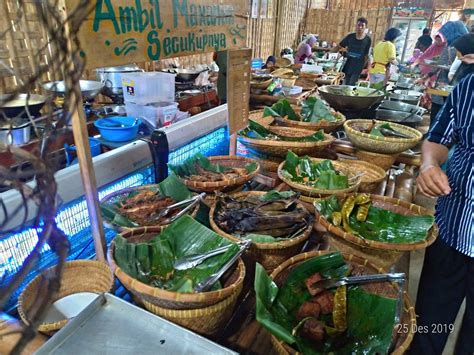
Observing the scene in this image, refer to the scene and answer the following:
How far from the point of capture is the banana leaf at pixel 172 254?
3.57 feet

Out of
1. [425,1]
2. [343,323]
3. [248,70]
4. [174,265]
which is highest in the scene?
[425,1]

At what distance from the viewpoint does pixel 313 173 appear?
192 centimetres

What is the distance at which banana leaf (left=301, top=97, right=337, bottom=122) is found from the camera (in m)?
2.70

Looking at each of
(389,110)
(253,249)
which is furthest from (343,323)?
(389,110)

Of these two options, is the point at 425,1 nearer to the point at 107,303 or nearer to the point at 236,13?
the point at 236,13

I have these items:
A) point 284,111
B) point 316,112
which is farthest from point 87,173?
point 316,112

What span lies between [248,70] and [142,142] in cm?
80

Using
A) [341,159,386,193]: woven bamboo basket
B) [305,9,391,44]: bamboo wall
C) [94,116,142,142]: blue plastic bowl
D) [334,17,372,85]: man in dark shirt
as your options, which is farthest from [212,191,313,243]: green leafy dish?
[305,9,391,44]: bamboo wall

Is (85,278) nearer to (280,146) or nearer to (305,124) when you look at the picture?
(280,146)

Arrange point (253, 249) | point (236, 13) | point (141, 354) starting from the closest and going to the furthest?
point (141, 354), point (253, 249), point (236, 13)

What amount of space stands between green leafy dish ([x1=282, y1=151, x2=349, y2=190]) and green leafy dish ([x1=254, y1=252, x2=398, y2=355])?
0.57 m

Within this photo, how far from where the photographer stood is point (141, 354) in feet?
2.67

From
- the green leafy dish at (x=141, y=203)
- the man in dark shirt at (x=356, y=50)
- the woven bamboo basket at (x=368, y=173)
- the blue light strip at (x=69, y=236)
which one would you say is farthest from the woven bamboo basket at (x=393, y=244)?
the man in dark shirt at (x=356, y=50)

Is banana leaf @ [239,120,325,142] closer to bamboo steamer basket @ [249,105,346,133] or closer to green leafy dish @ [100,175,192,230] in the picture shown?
bamboo steamer basket @ [249,105,346,133]
